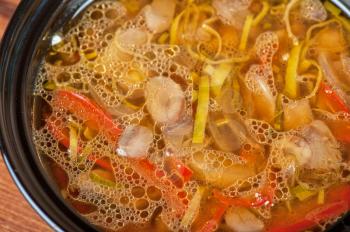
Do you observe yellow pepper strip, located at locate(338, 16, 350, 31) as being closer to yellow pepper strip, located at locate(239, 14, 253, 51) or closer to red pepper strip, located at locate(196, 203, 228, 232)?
yellow pepper strip, located at locate(239, 14, 253, 51)

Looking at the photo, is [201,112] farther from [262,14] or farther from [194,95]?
[262,14]

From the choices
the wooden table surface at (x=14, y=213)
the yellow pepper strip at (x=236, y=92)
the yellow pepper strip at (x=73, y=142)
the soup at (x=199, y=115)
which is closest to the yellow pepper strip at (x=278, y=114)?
the soup at (x=199, y=115)

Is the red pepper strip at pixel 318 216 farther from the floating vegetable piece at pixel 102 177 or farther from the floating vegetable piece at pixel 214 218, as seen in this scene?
the floating vegetable piece at pixel 102 177

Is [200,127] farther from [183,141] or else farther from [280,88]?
[280,88]

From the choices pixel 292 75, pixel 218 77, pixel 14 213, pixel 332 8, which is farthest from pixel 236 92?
pixel 14 213

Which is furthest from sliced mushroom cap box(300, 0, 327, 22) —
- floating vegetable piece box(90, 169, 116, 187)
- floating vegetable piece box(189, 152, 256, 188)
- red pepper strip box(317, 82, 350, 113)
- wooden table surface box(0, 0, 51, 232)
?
wooden table surface box(0, 0, 51, 232)

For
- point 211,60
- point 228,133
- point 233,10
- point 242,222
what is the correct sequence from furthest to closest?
point 233,10
point 211,60
point 228,133
point 242,222
